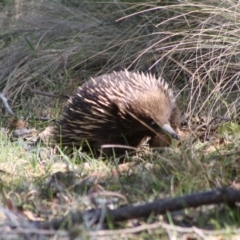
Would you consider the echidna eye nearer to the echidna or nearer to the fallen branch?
the echidna

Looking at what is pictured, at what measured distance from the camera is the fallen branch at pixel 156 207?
297 centimetres

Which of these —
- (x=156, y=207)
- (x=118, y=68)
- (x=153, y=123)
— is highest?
(x=156, y=207)

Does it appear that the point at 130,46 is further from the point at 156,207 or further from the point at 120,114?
the point at 156,207

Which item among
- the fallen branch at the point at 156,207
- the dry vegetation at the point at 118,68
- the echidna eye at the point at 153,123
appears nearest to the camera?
the fallen branch at the point at 156,207

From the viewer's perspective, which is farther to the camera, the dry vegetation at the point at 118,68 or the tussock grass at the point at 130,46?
the tussock grass at the point at 130,46

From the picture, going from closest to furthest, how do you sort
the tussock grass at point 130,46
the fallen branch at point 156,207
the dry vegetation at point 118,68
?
the fallen branch at point 156,207 → the dry vegetation at point 118,68 → the tussock grass at point 130,46

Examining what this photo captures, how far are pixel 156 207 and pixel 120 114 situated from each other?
2.35 m

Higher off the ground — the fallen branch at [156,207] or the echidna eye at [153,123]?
the fallen branch at [156,207]

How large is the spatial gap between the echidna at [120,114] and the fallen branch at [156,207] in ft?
6.46

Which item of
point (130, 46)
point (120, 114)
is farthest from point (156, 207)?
point (130, 46)

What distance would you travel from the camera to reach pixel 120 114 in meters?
5.30

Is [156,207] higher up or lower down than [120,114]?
higher up

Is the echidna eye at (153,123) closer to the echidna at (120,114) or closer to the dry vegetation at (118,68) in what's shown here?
the echidna at (120,114)

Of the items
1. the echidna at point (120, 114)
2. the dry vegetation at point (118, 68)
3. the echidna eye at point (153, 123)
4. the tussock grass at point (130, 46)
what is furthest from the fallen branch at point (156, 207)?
the tussock grass at point (130, 46)
